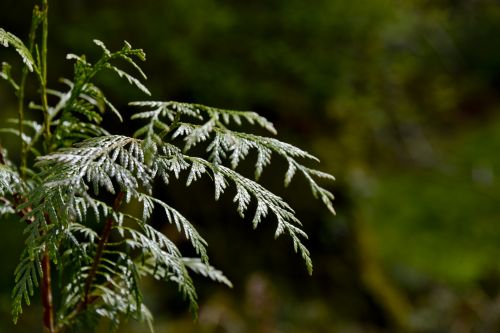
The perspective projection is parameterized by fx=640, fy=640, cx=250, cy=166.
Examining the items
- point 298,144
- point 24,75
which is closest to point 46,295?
point 24,75

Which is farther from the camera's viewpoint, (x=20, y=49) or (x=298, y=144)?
(x=298, y=144)

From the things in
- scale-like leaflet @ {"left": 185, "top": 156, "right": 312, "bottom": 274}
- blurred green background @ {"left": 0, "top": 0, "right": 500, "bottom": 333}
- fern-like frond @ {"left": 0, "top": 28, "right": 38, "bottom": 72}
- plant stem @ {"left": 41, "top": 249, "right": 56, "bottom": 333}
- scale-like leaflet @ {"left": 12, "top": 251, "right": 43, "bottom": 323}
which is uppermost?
fern-like frond @ {"left": 0, "top": 28, "right": 38, "bottom": 72}

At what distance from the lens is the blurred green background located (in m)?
3.88

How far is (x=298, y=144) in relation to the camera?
429 cm

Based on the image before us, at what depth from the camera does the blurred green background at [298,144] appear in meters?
3.88

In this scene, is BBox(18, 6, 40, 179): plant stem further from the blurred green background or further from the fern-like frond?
the blurred green background

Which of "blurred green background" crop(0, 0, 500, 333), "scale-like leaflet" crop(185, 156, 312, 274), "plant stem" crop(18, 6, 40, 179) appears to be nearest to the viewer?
"scale-like leaflet" crop(185, 156, 312, 274)

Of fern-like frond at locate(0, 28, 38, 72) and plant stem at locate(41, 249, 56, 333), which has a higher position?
Answer: fern-like frond at locate(0, 28, 38, 72)

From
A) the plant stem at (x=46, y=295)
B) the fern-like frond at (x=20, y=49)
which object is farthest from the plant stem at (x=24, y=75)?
the plant stem at (x=46, y=295)

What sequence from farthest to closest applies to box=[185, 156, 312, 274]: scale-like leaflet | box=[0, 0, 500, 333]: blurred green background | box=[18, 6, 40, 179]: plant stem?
box=[0, 0, 500, 333]: blurred green background → box=[18, 6, 40, 179]: plant stem → box=[185, 156, 312, 274]: scale-like leaflet

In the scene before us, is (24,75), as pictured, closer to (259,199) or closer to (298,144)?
(259,199)

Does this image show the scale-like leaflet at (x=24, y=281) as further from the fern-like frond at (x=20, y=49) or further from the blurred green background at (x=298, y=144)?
the blurred green background at (x=298, y=144)

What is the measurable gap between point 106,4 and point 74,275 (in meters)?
3.42

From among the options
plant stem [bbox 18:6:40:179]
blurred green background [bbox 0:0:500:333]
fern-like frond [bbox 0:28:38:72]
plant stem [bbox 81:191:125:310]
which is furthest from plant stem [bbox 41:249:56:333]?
blurred green background [bbox 0:0:500:333]
